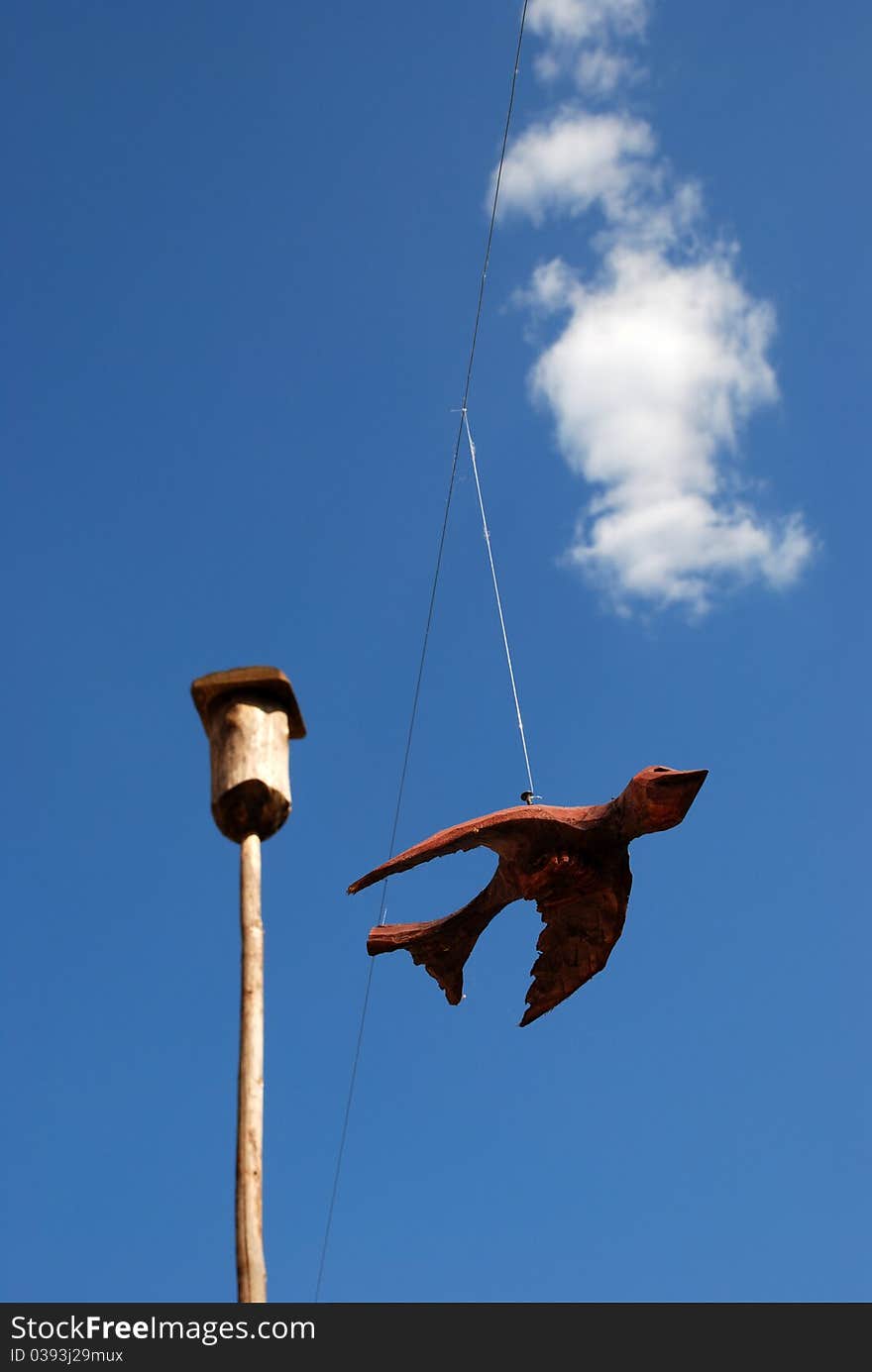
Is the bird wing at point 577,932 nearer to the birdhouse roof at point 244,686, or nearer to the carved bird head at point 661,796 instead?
the carved bird head at point 661,796

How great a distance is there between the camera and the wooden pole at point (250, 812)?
4.18 meters

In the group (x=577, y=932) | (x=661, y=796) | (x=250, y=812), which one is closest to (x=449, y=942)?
(x=577, y=932)

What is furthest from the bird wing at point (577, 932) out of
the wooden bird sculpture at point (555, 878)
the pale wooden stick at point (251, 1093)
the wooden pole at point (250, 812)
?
the pale wooden stick at point (251, 1093)

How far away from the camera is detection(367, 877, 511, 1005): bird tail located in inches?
309

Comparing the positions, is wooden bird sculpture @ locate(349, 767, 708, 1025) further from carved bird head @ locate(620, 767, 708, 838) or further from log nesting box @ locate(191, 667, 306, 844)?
log nesting box @ locate(191, 667, 306, 844)

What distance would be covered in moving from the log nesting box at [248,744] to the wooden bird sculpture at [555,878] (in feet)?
8.52

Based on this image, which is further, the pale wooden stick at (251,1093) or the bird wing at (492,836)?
the bird wing at (492,836)

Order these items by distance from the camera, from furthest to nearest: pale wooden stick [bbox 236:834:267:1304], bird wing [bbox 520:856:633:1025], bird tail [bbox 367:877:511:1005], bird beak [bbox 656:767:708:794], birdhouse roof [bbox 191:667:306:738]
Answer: bird tail [bbox 367:877:511:1005], bird wing [bbox 520:856:633:1025], bird beak [bbox 656:767:708:794], birdhouse roof [bbox 191:667:306:738], pale wooden stick [bbox 236:834:267:1304]

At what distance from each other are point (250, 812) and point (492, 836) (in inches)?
114

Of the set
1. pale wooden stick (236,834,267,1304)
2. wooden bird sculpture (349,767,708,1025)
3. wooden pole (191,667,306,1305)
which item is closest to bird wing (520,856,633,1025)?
wooden bird sculpture (349,767,708,1025)

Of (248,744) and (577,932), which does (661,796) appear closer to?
(577,932)
